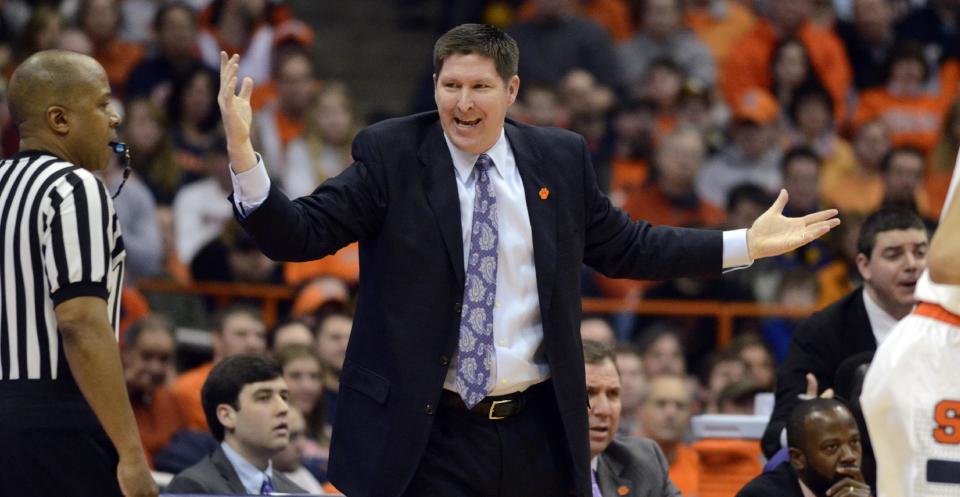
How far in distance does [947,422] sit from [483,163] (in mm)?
1590

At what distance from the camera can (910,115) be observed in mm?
13961

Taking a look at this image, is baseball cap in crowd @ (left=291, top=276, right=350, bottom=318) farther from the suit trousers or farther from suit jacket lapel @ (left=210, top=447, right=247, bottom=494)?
the suit trousers

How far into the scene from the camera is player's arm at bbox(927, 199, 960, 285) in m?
4.62

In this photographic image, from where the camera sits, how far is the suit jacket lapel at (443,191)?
5059 millimetres

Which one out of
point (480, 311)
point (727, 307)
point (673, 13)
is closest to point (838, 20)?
point (673, 13)

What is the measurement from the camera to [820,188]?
509 inches

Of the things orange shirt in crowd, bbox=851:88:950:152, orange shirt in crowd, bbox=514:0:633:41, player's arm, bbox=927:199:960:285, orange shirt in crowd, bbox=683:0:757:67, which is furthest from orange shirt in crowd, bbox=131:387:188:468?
orange shirt in crowd, bbox=851:88:950:152

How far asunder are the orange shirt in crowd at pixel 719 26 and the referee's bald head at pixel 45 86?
9.64m

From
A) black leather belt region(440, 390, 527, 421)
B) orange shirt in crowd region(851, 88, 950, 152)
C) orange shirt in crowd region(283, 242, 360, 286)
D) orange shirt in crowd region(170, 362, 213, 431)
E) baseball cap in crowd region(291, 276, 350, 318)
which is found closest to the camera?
black leather belt region(440, 390, 527, 421)

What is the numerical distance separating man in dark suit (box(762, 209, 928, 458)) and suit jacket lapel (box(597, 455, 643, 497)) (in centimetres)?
74

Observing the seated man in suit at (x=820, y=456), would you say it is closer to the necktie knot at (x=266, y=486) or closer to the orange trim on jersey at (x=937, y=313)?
the orange trim on jersey at (x=937, y=313)

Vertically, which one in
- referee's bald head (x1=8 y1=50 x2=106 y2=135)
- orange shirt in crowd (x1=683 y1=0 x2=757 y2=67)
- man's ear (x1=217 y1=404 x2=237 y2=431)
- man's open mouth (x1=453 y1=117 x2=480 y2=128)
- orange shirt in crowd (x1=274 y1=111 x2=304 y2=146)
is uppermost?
orange shirt in crowd (x1=683 y1=0 x2=757 y2=67)

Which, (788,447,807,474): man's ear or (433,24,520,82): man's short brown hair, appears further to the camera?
(788,447,807,474): man's ear

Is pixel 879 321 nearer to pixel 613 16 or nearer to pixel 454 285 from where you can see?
pixel 454 285
